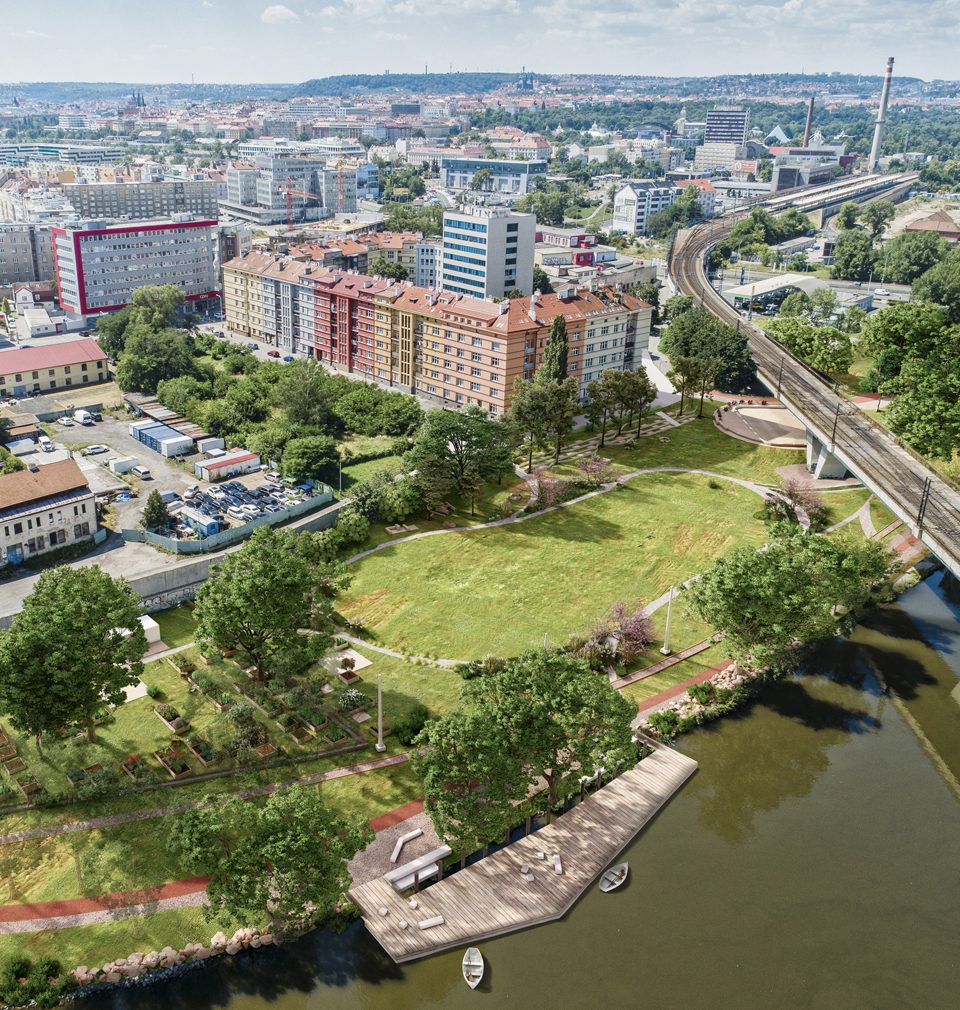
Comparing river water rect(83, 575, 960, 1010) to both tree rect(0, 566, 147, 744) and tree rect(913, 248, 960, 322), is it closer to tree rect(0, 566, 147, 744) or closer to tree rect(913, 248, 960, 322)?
tree rect(0, 566, 147, 744)

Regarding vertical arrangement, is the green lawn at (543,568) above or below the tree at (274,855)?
below

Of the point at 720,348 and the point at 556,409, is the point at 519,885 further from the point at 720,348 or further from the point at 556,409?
the point at 720,348

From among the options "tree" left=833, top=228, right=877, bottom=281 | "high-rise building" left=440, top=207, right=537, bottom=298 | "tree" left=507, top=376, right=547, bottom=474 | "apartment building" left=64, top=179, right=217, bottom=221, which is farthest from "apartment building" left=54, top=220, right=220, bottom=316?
"tree" left=833, top=228, right=877, bottom=281

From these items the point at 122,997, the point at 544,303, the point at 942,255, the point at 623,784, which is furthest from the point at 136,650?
the point at 942,255

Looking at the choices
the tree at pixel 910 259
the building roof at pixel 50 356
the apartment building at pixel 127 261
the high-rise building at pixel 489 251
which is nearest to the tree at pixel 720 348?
the high-rise building at pixel 489 251

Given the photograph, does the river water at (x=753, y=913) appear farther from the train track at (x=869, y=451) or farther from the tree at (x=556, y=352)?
the tree at (x=556, y=352)

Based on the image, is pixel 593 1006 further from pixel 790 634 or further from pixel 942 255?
pixel 942 255
